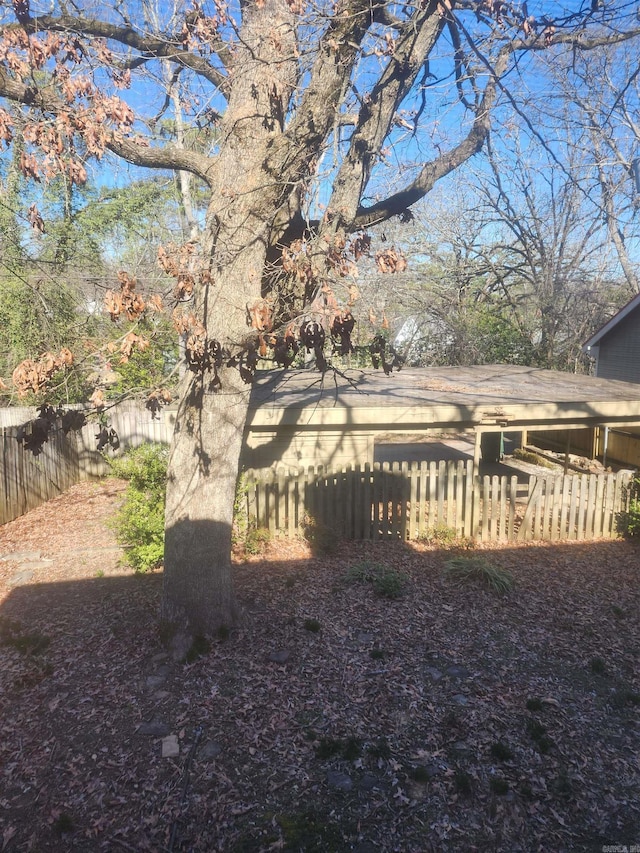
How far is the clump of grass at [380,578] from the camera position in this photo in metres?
6.58

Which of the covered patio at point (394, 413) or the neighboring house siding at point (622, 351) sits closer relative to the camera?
the covered patio at point (394, 413)

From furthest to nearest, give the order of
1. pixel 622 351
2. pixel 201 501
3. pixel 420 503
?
pixel 622 351, pixel 420 503, pixel 201 501

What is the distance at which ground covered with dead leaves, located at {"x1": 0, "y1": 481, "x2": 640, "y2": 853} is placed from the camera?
337 cm

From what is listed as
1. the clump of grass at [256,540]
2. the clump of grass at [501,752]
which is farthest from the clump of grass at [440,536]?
the clump of grass at [501,752]

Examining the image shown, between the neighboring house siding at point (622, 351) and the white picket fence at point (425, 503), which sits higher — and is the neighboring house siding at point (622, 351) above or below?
above

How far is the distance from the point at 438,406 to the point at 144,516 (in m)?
5.00

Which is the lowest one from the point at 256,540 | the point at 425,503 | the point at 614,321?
the point at 256,540

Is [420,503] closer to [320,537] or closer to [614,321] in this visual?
[320,537]

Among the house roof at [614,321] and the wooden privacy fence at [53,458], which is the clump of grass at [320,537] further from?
the house roof at [614,321]

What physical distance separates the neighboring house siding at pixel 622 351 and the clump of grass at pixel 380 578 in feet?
43.0

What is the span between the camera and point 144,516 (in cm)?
741

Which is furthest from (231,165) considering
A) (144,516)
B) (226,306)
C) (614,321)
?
(614,321)

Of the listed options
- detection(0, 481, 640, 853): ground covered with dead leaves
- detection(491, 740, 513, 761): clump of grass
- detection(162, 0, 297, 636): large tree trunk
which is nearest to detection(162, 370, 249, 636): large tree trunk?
detection(162, 0, 297, 636): large tree trunk

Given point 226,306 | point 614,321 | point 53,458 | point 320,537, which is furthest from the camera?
point 614,321
